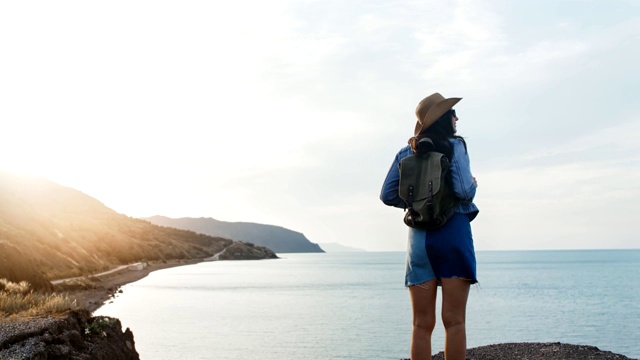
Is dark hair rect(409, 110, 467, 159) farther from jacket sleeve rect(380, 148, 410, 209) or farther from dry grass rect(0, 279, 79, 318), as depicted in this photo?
dry grass rect(0, 279, 79, 318)

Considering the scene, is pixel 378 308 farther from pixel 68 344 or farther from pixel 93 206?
pixel 93 206

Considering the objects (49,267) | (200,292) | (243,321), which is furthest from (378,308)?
(49,267)

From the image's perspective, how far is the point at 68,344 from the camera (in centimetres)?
898

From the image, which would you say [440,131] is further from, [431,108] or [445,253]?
[445,253]

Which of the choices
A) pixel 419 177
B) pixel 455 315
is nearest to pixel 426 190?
pixel 419 177

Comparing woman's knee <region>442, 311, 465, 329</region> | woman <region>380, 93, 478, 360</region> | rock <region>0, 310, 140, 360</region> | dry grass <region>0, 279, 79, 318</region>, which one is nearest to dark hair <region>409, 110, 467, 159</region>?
woman <region>380, 93, 478, 360</region>

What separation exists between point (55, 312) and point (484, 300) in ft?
159

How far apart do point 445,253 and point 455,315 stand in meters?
0.44

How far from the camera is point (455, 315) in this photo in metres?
4.63

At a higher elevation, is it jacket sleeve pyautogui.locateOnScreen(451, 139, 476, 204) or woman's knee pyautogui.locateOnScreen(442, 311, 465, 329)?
jacket sleeve pyautogui.locateOnScreen(451, 139, 476, 204)

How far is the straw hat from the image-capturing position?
492 cm

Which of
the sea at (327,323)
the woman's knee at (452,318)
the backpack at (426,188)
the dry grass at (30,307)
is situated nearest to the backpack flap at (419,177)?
the backpack at (426,188)

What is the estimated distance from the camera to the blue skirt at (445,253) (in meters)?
4.61

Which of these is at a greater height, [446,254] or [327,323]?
[446,254]
